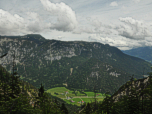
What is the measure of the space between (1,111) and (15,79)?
64.7 ft

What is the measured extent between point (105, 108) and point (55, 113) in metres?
15.2

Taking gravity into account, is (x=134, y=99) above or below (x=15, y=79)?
below

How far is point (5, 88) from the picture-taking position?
32.6 meters

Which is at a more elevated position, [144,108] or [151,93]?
[151,93]

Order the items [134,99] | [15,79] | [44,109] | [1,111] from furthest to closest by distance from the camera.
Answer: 1. [15,79]
2. [134,99]
3. [44,109]
4. [1,111]

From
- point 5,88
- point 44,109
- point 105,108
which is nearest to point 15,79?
point 5,88

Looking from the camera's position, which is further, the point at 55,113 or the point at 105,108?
the point at 105,108

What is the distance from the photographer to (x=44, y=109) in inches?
1101

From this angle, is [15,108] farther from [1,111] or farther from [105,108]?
[105,108]

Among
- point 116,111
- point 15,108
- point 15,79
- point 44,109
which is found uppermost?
point 15,79

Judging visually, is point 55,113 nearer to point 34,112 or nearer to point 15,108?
point 34,112

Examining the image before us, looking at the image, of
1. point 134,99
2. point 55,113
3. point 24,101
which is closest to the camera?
point 24,101

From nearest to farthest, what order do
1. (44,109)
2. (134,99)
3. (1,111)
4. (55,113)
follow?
(1,111), (44,109), (55,113), (134,99)

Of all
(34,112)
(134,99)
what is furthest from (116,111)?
(34,112)
